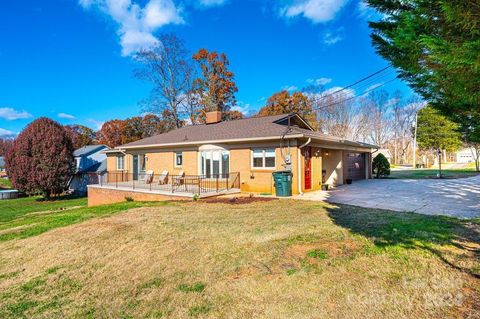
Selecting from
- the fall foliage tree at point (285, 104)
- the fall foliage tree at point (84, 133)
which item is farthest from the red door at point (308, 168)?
the fall foliage tree at point (84, 133)

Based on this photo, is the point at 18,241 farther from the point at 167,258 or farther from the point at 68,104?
the point at 68,104

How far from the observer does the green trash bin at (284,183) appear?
1185cm

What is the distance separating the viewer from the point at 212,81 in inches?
1280

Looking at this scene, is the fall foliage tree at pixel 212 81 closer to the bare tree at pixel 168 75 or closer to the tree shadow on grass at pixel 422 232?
the bare tree at pixel 168 75

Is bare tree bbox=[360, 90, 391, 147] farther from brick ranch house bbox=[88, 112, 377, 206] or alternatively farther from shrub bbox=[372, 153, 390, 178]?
brick ranch house bbox=[88, 112, 377, 206]

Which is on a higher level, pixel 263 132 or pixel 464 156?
pixel 263 132

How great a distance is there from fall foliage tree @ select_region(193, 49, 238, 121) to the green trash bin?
22134mm

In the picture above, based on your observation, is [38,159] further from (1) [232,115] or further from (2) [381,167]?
(2) [381,167]

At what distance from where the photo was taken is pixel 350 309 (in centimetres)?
306

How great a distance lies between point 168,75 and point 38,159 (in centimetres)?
1679

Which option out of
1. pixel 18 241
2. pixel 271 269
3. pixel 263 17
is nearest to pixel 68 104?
pixel 263 17

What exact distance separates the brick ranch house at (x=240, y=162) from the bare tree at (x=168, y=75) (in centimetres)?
1483

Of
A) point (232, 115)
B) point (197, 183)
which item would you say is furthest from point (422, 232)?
point (232, 115)

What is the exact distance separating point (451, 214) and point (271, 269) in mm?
6384
